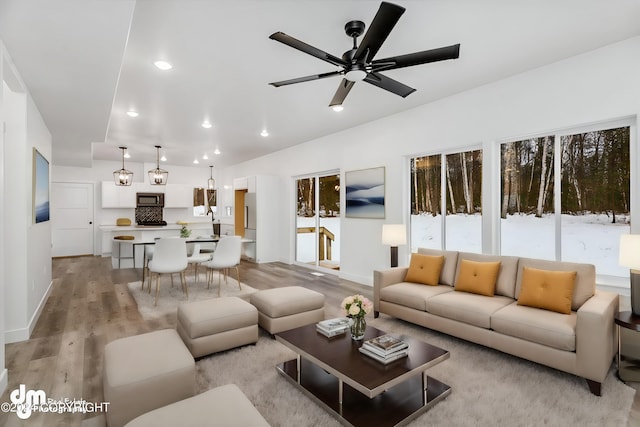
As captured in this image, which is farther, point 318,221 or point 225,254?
point 318,221

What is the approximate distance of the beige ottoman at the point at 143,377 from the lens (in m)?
1.88

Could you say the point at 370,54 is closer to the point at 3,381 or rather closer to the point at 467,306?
the point at 467,306

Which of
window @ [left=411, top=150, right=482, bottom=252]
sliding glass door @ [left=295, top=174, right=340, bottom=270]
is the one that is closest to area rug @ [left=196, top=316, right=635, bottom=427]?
window @ [left=411, top=150, right=482, bottom=252]

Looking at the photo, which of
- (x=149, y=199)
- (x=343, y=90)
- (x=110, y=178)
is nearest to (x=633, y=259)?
(x=343, y=90)

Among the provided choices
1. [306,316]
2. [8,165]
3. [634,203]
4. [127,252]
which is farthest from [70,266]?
[634,203]

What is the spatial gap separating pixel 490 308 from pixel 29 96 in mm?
5288

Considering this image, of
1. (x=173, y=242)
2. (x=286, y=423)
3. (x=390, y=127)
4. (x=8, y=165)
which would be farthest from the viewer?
(x=390, y=127)

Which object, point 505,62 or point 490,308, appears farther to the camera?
point 505,62

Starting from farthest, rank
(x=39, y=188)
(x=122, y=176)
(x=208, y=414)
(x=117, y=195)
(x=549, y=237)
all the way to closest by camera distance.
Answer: (x=117, y=195) < (x=122, y=176) < (x=39, y=188) < (x=549, y=237) < (x=208, y=414)

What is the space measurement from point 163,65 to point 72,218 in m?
8.17

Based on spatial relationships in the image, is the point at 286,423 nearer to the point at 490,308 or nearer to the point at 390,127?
the point at 490,308

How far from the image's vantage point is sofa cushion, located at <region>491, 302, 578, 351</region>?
2.56m

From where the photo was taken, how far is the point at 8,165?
344 centimetres

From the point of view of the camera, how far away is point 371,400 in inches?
88.9
